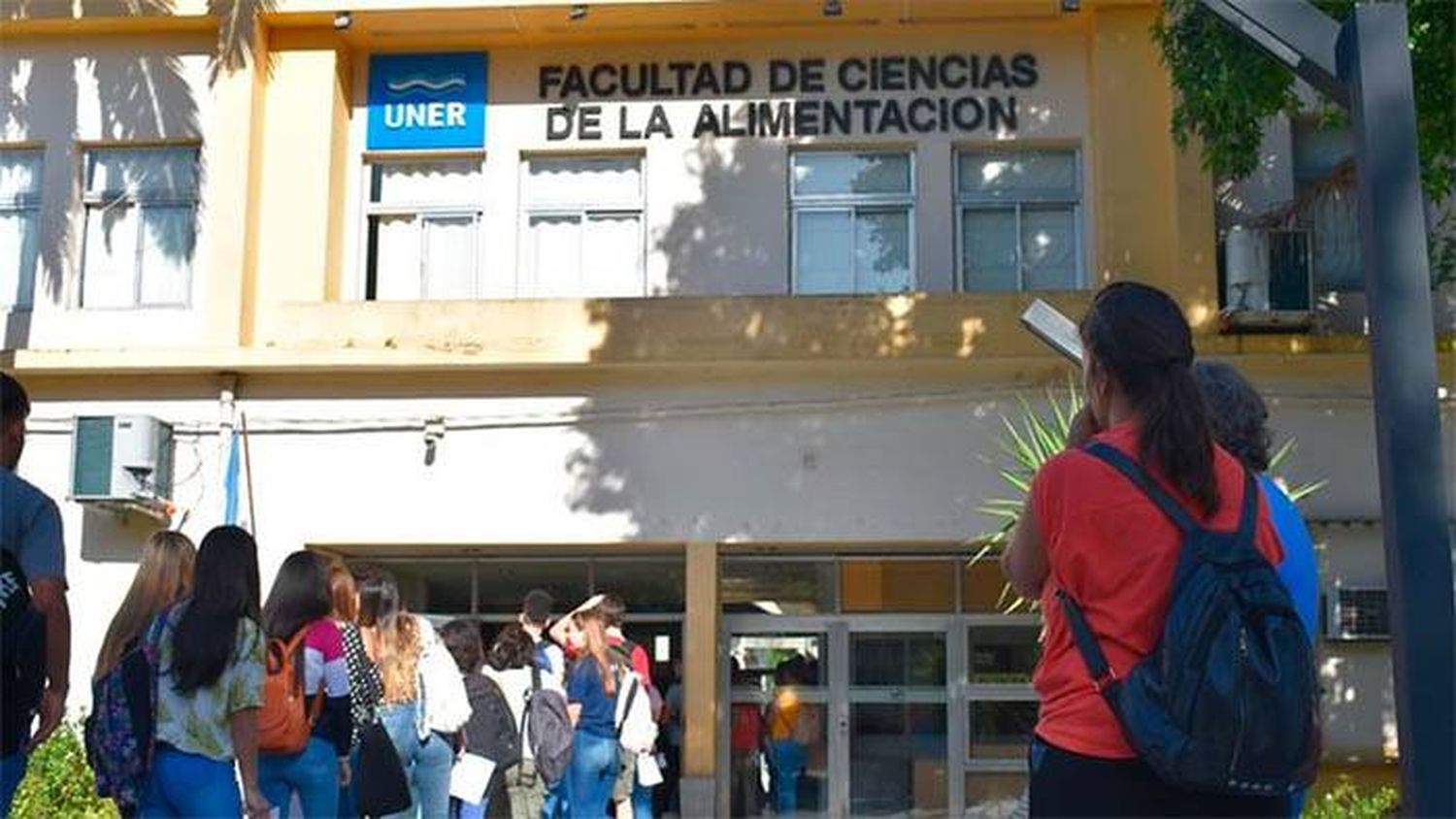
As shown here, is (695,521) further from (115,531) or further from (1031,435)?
(115,531)

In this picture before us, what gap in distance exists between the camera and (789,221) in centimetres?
1539

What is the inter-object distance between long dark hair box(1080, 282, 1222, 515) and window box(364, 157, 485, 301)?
1276 cm

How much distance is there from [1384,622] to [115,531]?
10.9 metres

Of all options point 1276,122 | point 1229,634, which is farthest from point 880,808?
point 1229,634

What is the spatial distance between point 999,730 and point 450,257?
6.60 metres

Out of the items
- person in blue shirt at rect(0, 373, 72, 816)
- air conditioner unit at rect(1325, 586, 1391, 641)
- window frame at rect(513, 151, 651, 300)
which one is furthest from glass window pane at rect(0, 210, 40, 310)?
air conditioner unit at rect(1325, 586, 1391, 641)

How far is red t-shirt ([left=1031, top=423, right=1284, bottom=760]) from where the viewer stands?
2979 mm

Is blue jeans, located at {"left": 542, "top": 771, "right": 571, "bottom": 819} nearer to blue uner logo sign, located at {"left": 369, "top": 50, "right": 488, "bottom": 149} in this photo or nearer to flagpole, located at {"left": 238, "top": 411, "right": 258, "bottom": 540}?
flagpole, located at {"left": 238, "top": 411, "right": 258, "bottom": 540}

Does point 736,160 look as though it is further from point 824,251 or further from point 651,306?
point 651,306

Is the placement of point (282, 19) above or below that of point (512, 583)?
above

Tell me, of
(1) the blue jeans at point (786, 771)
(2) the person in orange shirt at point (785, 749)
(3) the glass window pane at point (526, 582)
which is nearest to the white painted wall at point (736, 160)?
(3) the glass window pane at point (526, 582)

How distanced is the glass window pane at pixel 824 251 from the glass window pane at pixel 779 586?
2.56m

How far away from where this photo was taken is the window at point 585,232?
15531mm

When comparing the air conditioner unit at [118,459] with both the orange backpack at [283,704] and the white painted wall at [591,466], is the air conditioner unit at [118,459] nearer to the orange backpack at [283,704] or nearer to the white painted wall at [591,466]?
the white painted wall at [591,466]
